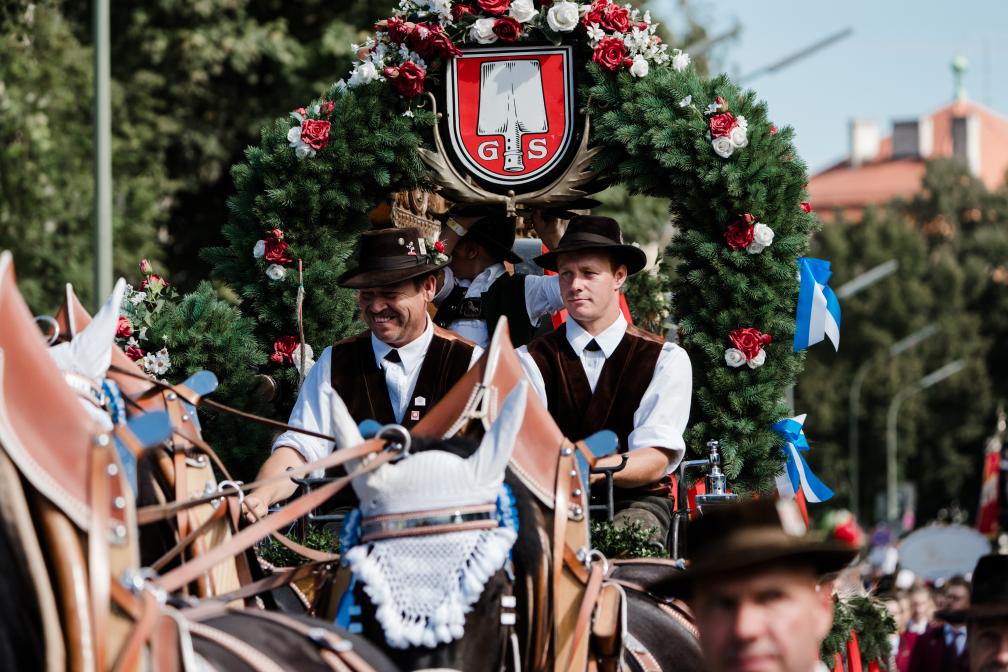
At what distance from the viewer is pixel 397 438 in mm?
4504

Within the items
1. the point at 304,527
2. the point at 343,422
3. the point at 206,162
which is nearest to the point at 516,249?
the point at 304,527

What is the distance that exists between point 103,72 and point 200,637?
397 inches

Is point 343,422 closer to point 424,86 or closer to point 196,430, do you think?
point 196,430

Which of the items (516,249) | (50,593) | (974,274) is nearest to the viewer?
(50,593)

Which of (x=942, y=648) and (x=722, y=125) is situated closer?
(x=722, y=125)

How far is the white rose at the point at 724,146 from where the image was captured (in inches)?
307

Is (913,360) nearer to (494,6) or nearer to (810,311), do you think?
(810,311)

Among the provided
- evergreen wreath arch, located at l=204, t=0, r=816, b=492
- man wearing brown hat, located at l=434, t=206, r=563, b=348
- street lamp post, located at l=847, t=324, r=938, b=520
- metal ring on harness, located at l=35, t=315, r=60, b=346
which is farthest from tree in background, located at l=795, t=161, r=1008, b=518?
metal ring on harness, located at l=35, t=315, r=60, b=346

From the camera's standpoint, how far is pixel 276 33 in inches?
751

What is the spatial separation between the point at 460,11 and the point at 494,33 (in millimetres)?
196

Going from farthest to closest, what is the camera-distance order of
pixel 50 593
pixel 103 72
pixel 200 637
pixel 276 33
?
1. pixel 276 33
2. pixel 103 72
3. pixel 200 637
4. pixel 50 593

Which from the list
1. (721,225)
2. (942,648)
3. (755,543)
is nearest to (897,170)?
(942,648)

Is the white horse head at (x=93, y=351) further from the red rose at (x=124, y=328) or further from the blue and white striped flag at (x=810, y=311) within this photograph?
the blue and white striped flag at (x=810, y=311)

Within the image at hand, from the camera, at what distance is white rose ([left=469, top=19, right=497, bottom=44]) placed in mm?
8172
